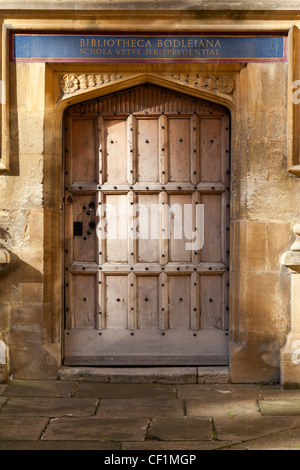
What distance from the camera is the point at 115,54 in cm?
529

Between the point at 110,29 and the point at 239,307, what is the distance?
280 centimetres

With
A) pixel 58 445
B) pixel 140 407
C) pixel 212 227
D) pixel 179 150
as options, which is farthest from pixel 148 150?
pixel 58 445

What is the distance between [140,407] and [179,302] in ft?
4.03

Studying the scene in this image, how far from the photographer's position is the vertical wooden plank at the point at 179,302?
18.2 ft

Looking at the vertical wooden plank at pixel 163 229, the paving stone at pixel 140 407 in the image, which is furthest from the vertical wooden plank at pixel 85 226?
the paving stone at pixel 140 407

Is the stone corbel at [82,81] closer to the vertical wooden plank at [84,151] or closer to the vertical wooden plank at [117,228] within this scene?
the vertical wooden plank at [84,151]

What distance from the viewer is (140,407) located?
183 inches

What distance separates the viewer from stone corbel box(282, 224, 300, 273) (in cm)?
509

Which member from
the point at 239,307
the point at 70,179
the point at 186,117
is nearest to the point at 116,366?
the point at 239,307

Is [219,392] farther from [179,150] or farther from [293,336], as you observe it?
[179,150]

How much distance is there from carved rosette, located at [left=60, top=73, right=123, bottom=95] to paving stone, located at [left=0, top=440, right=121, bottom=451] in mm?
3131

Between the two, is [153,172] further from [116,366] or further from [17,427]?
[17,427]

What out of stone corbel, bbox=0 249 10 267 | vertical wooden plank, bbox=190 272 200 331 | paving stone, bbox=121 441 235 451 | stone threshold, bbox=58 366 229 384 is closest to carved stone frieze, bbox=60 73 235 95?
stone corbel, bbox=0 249 10 267

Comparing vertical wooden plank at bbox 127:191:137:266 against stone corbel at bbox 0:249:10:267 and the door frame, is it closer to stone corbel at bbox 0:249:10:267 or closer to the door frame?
the door frame
